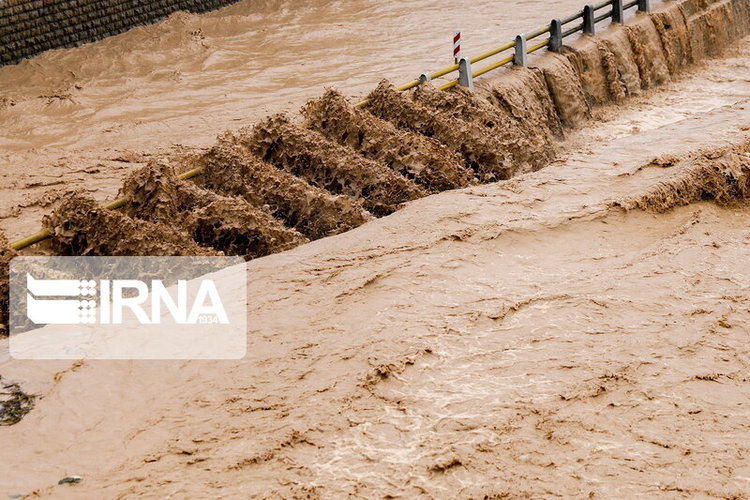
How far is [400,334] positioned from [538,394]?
0.95m

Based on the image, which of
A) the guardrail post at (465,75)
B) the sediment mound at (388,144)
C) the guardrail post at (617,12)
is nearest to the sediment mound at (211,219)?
the sediment mound at (388,144)

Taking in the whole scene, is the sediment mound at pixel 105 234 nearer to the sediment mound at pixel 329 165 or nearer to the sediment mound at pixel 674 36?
the sediment mound at pixel 329 165

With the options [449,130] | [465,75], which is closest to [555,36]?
[465,75]

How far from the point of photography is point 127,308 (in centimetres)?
542

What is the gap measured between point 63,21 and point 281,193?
6.85 m

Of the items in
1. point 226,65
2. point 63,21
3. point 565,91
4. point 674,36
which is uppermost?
point 63,21

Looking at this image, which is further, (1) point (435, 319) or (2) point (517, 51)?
(2) point (517, 51)

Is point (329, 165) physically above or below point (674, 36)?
below

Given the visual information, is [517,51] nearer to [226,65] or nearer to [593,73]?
[593,73]

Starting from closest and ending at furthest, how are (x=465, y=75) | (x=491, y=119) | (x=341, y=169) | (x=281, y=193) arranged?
1. (x=281, y=193)
2. (x=341, y=169)
3. (x=491, y=119)
4. (x=465, y=75)

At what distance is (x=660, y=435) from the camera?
3.76 metres

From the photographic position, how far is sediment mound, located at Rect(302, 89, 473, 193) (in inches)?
322

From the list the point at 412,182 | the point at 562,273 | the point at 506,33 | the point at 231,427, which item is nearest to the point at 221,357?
the point at 231,427

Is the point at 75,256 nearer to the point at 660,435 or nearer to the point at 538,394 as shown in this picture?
the point at 538,394
